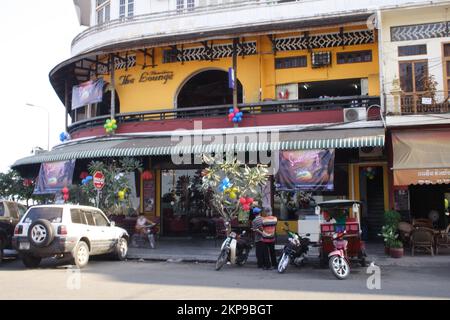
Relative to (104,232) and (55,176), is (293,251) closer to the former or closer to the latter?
(104,232)

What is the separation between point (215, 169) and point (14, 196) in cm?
1539

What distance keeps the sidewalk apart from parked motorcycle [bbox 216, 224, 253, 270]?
2.78 ft

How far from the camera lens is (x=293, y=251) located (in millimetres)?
12297

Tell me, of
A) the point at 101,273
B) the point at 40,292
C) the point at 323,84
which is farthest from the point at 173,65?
the point at 40,292

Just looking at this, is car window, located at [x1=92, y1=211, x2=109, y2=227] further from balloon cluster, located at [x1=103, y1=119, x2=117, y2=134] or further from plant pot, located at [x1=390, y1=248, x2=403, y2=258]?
plant pot, located at [x1=390, y1=248, x2=403, y2=258]

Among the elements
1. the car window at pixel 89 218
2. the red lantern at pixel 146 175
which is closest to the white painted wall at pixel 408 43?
the red lantern at pixel 146 175

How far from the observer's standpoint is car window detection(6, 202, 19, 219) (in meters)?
14.9

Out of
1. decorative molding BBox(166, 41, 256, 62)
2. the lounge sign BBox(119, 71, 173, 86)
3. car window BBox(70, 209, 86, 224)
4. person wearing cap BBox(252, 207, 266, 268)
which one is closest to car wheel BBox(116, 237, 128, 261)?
car window BBox(70, 209, 86, 224)

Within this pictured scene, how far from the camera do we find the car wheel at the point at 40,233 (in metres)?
12.2

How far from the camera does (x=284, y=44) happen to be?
18828 mm

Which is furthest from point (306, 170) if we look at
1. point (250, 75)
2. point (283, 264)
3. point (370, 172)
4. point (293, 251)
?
point (250, 75)

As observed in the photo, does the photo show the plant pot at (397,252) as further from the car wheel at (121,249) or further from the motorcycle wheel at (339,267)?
the car wheel at (121,249)

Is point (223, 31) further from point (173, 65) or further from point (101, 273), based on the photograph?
point (101, 273)

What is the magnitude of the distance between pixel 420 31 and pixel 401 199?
238 inches
